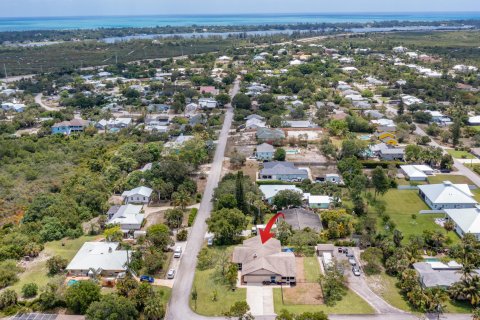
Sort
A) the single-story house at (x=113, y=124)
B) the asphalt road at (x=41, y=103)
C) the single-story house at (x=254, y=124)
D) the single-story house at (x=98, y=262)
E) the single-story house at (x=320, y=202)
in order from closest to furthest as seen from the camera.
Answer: the single-story house at (x=98, y=262)
the single-story house at (x=320, y=202)
the single-story house at (x=254, y=124)
the single-story house at (x=113, y=124)
the asphalt road at (x=41, y=103)

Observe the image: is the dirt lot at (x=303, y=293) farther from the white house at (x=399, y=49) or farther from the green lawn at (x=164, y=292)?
the white house at (x=399, y=49)

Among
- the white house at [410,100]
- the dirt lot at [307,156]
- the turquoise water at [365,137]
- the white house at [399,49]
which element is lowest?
the dirt lot at [307,156]

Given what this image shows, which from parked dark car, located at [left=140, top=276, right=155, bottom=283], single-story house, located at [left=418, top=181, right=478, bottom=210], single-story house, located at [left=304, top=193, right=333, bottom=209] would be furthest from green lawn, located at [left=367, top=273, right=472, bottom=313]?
parked dark car, located at [left=140, top=276, right=155, bottom=283]

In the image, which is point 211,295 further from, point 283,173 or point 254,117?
point 254,117

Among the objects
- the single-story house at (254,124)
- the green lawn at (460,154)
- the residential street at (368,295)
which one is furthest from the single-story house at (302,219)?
the single-story house at (254,124)

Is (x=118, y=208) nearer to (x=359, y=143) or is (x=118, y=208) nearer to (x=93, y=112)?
(x=359, y=143)

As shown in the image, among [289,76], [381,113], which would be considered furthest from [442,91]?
[289,76]
